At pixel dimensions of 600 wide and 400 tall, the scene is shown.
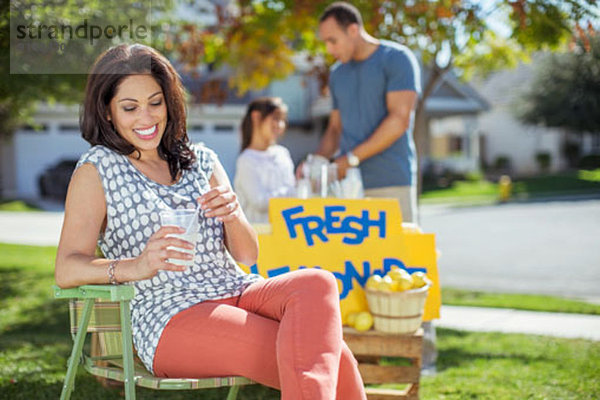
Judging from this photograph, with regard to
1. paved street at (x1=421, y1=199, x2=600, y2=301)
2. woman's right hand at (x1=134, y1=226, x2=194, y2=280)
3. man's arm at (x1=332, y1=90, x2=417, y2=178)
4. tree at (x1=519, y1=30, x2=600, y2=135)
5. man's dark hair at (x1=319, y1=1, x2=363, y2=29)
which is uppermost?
tree at (x1=519, y1=30, x2=600, y2=135)

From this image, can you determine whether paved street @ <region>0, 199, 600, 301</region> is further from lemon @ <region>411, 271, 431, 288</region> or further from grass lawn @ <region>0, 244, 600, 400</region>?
lemon @ <region>411, 271, 431, 288</region>

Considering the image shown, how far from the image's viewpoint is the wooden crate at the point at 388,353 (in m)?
3.08

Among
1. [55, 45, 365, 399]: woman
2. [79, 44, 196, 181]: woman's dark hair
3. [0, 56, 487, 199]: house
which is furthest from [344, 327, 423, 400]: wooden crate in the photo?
[0, 56, 487, 199]: house

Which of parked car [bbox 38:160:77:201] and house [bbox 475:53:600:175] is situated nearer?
parked car [bbox 38:160:77:201]

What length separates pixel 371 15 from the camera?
19.1 feet

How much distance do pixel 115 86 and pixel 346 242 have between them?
57.0 inches

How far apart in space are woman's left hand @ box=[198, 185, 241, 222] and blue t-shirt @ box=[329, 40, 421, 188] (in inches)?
67.0

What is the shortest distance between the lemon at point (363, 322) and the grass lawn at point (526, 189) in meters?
17.5

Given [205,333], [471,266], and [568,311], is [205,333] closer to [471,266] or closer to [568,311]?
[568,311]

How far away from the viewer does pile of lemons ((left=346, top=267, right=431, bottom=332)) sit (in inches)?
121

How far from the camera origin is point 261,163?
455cm

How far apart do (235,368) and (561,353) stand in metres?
3.03

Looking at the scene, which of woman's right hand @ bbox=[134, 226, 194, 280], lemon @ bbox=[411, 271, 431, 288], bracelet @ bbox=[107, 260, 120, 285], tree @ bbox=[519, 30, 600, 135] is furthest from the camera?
tree @ bbox=[519, 30, 600, 135]

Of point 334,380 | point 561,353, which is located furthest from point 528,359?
point 334,380
